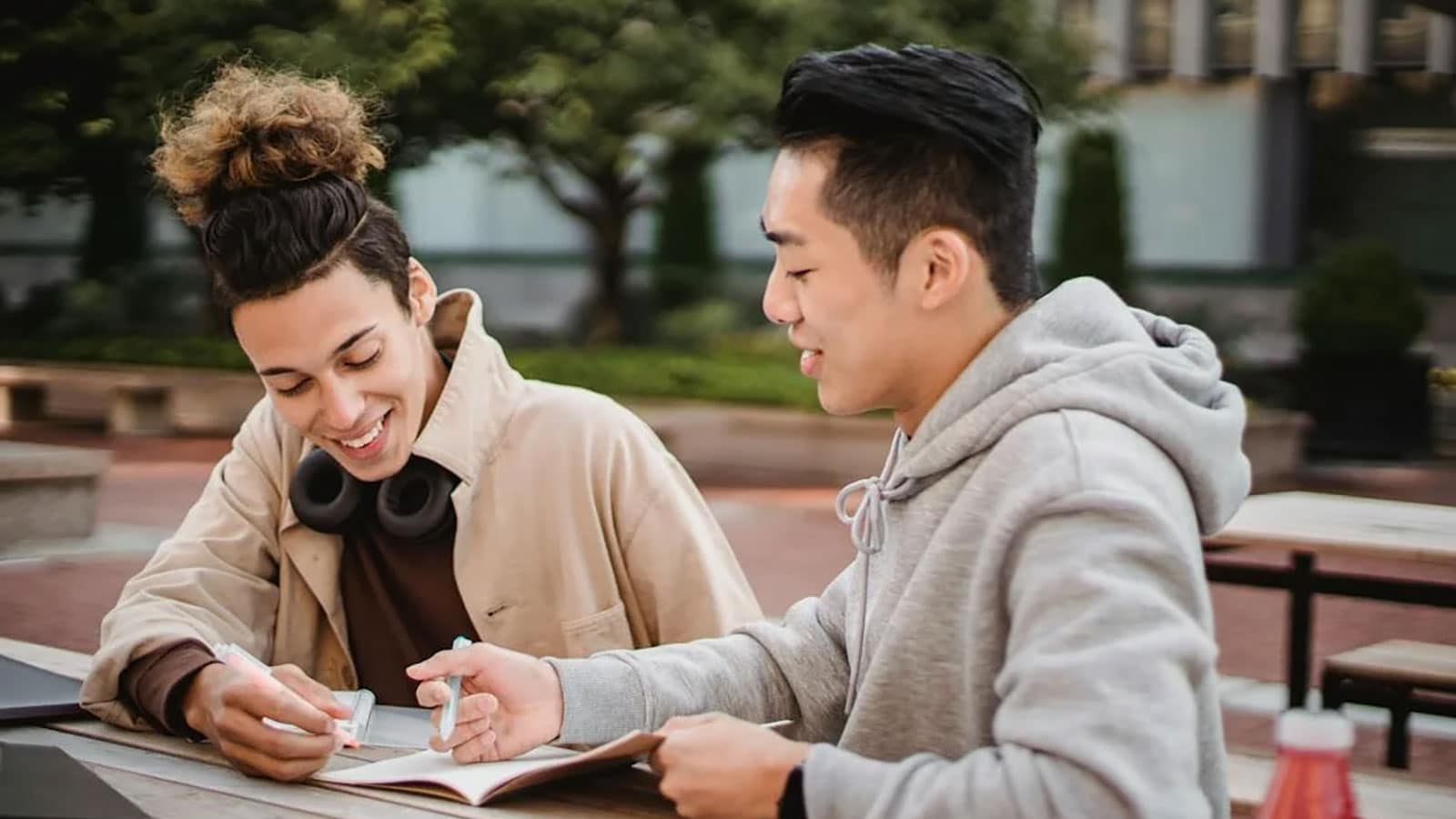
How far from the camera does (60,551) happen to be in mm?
5828

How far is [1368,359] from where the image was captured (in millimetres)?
13633

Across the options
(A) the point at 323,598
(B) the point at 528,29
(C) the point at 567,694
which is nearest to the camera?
(C) the point at 567,694

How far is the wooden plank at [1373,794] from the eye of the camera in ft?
11.2

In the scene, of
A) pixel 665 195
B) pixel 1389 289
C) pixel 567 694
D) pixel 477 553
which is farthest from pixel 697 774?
pixel 665 195

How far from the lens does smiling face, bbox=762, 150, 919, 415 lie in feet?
5.14

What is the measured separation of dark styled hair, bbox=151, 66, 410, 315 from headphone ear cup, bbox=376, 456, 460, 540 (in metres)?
0.22

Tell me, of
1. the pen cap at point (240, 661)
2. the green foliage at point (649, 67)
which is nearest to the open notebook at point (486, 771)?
the pen cap at point (240, 661)

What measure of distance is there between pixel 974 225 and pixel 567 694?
594 mm

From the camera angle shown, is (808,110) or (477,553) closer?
(808,110)

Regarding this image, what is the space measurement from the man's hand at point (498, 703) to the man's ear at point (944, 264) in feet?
1.73

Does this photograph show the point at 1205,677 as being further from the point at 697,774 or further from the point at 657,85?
the point at 657,85

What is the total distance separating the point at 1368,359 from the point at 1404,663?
9.56 m

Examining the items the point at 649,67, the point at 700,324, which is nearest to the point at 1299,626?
the point at 649,67

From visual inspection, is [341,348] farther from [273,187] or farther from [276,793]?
[276,793]
